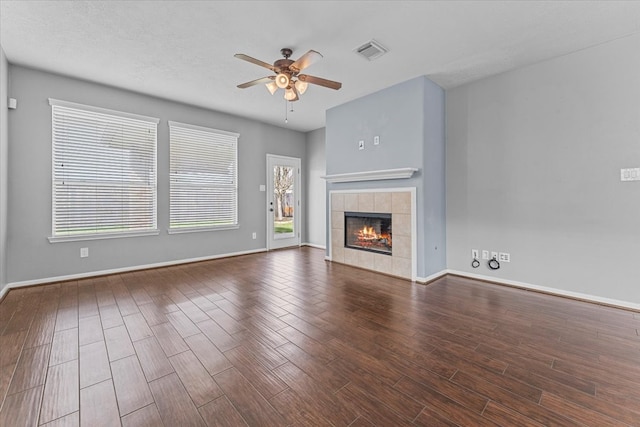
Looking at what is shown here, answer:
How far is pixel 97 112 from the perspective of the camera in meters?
3.95

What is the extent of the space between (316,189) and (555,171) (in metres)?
4.49

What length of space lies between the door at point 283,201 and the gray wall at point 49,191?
31.4 inches

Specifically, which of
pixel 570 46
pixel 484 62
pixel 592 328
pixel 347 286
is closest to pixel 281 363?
pixel 347 286

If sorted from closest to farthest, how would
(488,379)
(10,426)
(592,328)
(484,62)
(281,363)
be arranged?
(10,426)
(488,379)
(281,363)
(592,328)
(484,62)

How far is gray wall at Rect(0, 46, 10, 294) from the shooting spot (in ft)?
10.2

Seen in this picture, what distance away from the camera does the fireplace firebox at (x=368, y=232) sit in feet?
13.9

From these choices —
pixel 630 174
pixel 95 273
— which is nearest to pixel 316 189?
pixel 95 273

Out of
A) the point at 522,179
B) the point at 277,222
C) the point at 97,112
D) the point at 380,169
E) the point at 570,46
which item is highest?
the point at 570,46

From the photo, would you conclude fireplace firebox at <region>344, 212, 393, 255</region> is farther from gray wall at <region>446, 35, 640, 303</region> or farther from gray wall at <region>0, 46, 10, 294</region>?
gray wall at <region>0, 46, 10, 294</region>

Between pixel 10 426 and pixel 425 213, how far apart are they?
4034 mm

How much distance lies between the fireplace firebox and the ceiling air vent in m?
2.17

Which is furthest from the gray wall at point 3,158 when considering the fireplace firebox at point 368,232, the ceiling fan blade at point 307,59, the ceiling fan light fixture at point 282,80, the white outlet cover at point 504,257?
the white outlet cover at point 504,257

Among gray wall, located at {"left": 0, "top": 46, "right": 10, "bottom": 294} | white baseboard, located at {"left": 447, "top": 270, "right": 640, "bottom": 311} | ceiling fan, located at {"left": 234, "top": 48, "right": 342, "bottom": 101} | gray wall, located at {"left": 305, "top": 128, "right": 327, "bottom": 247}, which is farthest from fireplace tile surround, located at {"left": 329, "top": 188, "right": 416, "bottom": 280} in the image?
gray wall, located at {"left": 0, "top": 46, "right": 10, "bottom": 294}

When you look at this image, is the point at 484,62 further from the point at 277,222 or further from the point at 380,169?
the point at 277,222
